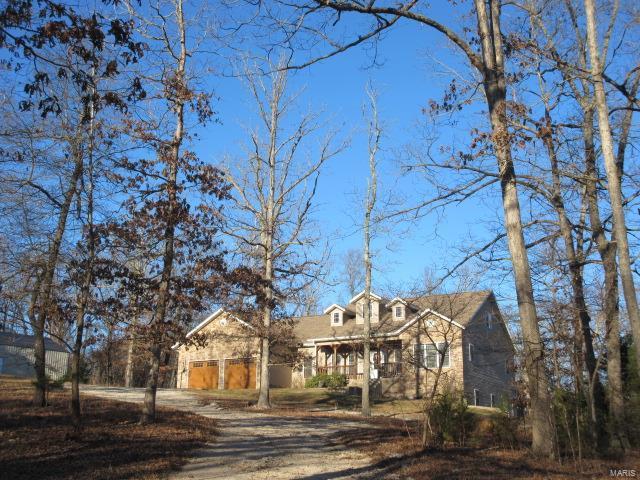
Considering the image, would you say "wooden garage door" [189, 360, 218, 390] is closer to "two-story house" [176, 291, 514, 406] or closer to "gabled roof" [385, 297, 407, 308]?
"two-story house" [176, 291, 514, 406]

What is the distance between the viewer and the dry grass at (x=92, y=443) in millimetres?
8117

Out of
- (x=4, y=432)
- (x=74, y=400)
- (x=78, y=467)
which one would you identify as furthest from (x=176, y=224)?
(x=78, y=467)

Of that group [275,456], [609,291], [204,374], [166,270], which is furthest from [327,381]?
[275,456]

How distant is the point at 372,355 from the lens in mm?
35844

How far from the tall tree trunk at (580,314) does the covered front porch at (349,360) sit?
19587 millimetres

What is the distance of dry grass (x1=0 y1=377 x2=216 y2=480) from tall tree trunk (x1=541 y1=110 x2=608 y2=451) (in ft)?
25.5

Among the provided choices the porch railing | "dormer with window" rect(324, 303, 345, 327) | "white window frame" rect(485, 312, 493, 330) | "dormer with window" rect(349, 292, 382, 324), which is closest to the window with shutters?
the porch railing

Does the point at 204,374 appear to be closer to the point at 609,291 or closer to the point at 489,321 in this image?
the point at 489,321

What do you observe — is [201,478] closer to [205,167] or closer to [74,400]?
[74,400]

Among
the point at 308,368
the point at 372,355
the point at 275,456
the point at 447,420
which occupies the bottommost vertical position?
the point at 275,456

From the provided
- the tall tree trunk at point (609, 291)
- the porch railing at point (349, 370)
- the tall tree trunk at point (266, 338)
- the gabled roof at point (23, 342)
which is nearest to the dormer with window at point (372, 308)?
the porch railing at point (349, 370)

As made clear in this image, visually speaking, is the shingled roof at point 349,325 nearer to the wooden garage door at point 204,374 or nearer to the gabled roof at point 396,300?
the gabled roof at point 396,300

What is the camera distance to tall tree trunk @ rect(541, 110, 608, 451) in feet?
37.8

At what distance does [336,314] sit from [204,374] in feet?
32.4
